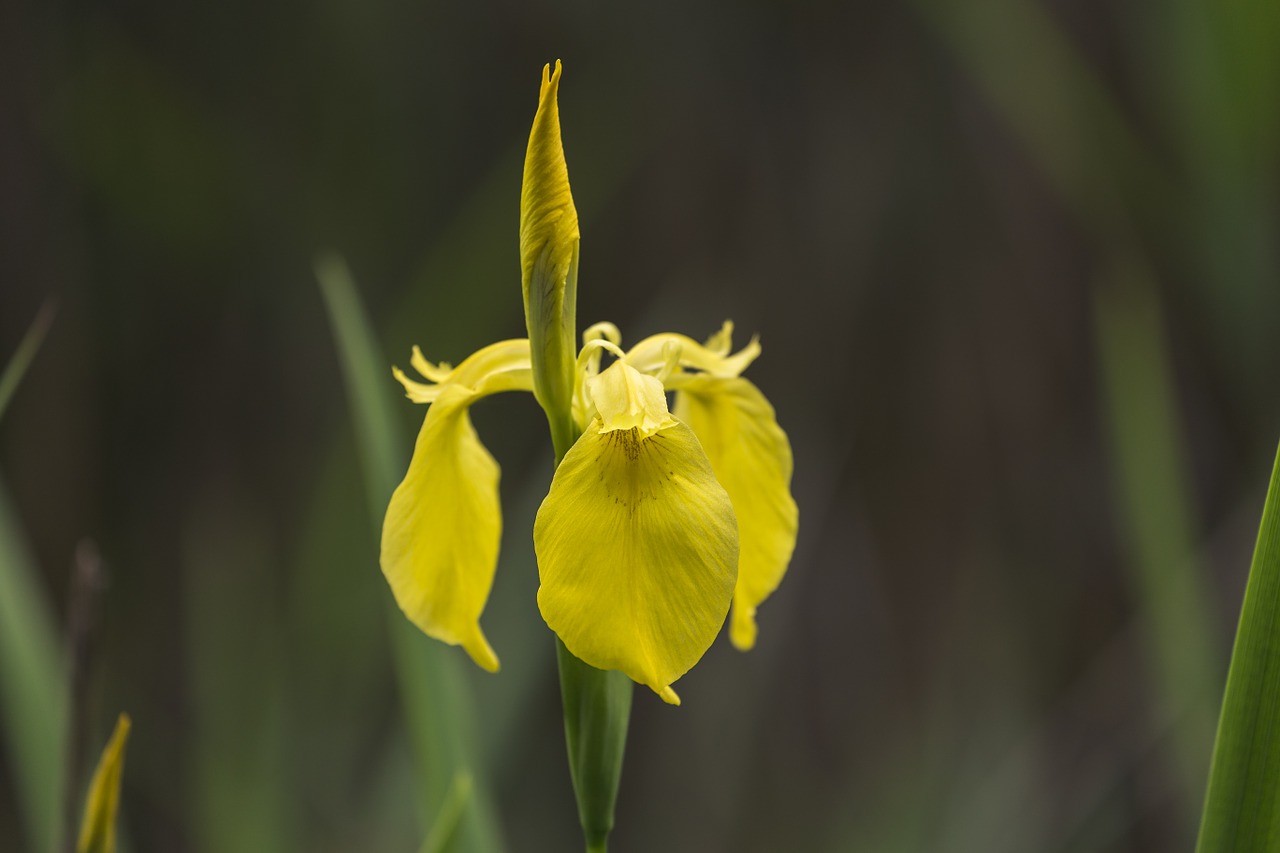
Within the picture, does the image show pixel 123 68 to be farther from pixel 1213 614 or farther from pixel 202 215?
pixel 1213 614

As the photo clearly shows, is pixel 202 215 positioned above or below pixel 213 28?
below

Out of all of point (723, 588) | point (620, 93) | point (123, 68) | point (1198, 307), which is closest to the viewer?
point (723, 588)

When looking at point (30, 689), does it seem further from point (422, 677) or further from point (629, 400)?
point (629, 400)

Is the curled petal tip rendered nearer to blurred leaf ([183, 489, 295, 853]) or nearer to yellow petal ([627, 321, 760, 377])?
yellow petal ([627, 321, 760, 377])

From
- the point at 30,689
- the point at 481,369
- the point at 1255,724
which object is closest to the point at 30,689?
the point at 30,689

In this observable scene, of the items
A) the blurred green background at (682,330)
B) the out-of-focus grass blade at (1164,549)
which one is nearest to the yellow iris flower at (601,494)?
the out-of-focus grass blade at (1164,549)

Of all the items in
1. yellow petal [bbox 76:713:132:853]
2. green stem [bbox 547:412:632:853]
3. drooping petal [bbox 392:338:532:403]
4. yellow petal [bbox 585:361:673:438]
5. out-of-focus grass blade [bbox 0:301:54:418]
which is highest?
out-of-focus grass blade [bbox 0:301:54:418]

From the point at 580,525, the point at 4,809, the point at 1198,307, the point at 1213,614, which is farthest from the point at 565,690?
the point at 4,809

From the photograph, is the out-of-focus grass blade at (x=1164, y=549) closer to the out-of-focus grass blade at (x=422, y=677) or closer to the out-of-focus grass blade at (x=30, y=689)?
the out-of-focus grass blade at (x=422, y=677)

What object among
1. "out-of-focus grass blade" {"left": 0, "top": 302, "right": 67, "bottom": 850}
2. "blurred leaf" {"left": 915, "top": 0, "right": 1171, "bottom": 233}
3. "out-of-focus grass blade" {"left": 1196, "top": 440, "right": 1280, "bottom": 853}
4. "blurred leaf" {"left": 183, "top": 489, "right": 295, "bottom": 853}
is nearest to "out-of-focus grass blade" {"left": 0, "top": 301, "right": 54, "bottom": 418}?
"out-of-focus grass blade" {"left": 0, "top": 302, "right": 67, "bottom": 850}
